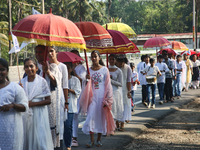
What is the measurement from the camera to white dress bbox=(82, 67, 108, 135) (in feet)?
20.5

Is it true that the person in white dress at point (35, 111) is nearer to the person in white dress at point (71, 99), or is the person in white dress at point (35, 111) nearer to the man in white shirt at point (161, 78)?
the person in white dress at point (71, 99)

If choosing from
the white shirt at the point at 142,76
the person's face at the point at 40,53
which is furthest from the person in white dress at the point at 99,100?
the white shirt at the point at 142,76

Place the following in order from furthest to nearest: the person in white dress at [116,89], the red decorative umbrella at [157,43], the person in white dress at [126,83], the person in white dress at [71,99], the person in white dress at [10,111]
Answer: the red decorative umbrella at [157,43] → the person in white dress at [126,83] → the person in white dress at [116,89] → the person in white dress at [71,99] → the person in white dress at [10,111]

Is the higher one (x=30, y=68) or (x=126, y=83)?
(x=30, y=68)

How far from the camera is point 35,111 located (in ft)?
13.6

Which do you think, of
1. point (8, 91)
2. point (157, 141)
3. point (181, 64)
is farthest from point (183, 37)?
point (8, 91)

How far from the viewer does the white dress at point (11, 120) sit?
12.1ft

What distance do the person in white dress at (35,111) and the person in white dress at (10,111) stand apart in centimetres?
34

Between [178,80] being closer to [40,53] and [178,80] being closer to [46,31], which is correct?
[40,53]

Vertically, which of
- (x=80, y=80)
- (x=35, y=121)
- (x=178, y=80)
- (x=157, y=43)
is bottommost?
(x=178, y=80)

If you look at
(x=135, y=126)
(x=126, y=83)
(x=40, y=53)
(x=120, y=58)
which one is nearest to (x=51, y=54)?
(x=40, y=53)

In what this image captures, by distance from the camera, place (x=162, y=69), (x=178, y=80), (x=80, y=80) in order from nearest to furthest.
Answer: (x=80, y=80)
(x=162, y=69)
(x=178, y=80)

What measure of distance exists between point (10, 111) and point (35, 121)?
1.64ft

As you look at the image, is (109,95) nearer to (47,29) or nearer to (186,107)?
(47,29)
